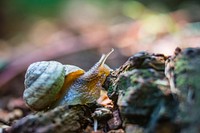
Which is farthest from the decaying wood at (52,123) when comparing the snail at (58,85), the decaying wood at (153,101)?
the snail at (58,85)

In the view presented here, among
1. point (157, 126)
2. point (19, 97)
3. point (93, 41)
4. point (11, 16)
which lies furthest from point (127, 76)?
point (11, 16)

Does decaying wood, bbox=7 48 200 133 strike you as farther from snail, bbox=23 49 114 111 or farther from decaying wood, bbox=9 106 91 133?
snail, bbox=23 49 114 111

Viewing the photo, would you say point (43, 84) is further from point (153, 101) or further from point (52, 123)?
point (153, 101)

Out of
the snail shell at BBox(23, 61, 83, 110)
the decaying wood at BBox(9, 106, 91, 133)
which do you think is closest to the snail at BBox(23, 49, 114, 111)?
the snail shell at BBox(23, 61, 83, 110)

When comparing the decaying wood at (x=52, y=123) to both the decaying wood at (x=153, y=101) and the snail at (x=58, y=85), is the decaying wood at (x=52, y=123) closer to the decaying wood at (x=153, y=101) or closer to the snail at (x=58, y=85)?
the decaying wood at (x=153, y=101)

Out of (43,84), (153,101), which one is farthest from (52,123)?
(153,101)

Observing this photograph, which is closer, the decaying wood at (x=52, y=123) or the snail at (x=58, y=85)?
the decaying wood at (x=52, y=123)

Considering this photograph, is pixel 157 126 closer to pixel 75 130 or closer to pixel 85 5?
pixel 75 130

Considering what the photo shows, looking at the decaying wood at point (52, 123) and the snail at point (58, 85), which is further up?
the snail at point (58, 85)
